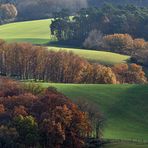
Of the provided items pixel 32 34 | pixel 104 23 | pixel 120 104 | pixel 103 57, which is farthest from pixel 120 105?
pixel 32 34

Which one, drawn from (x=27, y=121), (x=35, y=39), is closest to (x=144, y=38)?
(x=35, y=39)

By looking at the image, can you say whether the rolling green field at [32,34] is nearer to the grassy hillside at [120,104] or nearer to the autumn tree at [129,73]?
the autumn tree at [129,73]

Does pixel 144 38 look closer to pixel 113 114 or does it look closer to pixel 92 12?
pixel 92 12

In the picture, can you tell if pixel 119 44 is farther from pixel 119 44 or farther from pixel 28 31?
pixel 28 31

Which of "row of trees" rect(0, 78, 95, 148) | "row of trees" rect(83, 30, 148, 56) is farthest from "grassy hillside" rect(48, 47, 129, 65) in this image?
"row of trees" rect(0, 78, 95, 148)

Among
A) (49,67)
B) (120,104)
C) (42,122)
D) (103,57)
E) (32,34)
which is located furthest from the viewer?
(32,34)
